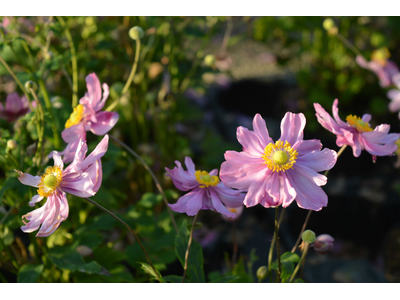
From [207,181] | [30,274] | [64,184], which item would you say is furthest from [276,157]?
[30,274]

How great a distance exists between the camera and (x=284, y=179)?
619 millimetres

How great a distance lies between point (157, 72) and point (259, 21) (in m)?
0.79

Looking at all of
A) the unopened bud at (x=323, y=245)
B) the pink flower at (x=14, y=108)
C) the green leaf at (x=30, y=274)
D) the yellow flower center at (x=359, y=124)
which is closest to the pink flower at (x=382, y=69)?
the yellow flower center at (x=359, y=124)

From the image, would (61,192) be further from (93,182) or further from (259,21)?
(259,21)

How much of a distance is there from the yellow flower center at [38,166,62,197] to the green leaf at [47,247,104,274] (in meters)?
0.23

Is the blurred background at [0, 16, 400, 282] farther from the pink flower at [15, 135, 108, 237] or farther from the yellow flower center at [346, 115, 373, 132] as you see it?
the yellow flower center at [346, 115, 373, 132]

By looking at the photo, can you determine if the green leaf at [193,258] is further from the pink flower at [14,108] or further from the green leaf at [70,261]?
the pink flower at [14,108]

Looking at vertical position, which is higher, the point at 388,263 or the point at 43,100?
the point at 43,100

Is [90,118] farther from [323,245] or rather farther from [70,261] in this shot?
[323,245]

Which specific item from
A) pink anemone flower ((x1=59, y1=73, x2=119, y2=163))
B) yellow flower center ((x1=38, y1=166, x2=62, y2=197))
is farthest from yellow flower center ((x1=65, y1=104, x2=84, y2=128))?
yellow flower center ((x1=38, y1=166, x2=62, y2=197))

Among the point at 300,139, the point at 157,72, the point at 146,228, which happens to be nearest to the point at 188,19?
the point at 157,72

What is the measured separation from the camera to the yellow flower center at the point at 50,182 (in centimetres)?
61

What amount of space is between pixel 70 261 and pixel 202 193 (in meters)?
0.39

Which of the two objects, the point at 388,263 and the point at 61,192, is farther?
the point at 388,263
